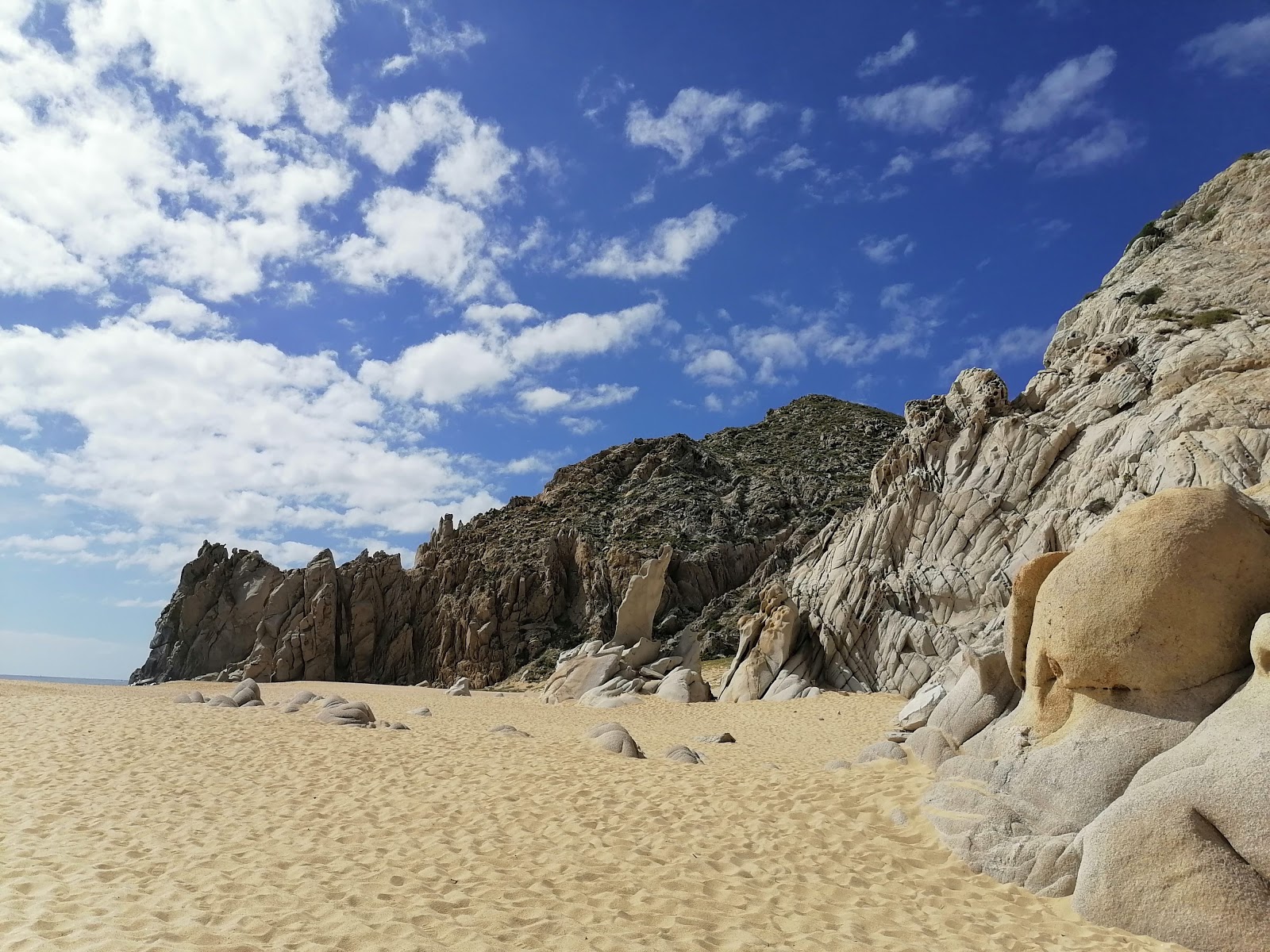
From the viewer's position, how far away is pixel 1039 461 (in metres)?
28.6

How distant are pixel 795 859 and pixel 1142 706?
427 cm

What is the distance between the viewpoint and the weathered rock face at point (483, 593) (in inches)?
2000

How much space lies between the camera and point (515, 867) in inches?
328

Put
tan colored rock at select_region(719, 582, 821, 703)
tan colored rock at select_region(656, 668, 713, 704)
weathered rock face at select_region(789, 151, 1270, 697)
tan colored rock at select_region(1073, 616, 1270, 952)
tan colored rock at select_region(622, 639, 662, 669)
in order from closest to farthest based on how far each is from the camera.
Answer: tan colored rock at select_region(1073, 616, 1270, 952) → weathered rock face at select_region(789, 151, 1270, 697) → tan colored rock at select_region(719, 582, 821, 703) → tan colored rock at select_region(656, 668, 713, 704) → tan colored rock at select_region(622, 639, 662, 669)

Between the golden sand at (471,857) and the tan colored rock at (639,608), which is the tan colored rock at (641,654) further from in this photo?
the golden sand at (471,857)

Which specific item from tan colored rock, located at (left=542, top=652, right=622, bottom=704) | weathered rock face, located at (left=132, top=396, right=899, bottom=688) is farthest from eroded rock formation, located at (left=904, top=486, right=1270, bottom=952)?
weathered rock face, located at (left=132, top=396, right=899, bottom=688)

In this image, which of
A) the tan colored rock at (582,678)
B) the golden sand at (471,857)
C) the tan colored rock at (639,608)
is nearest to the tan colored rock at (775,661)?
the tan colored rock at (582,678)

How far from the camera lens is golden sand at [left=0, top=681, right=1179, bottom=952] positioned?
663 centimetres

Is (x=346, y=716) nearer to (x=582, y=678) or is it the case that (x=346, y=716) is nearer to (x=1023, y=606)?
(x=582, y=678)

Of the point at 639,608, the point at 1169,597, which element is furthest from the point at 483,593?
the point at 1169,597

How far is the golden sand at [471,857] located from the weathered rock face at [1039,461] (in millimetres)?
15330

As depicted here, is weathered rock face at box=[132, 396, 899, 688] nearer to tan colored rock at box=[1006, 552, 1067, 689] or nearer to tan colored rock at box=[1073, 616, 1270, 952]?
tan colored rock at box=[1006, 552, 1067, 689]

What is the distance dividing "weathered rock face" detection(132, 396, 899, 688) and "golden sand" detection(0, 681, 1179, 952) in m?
32.2

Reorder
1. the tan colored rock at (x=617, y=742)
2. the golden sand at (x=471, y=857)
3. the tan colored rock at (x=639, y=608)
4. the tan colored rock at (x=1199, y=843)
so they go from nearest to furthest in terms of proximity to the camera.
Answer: the tan colored rock at (x=1199, y=843) → the golden sand at (x=471, y=857) → the tan colored rock at (x=617, y=742) → the tan colored rock at (x=639, y=608)
